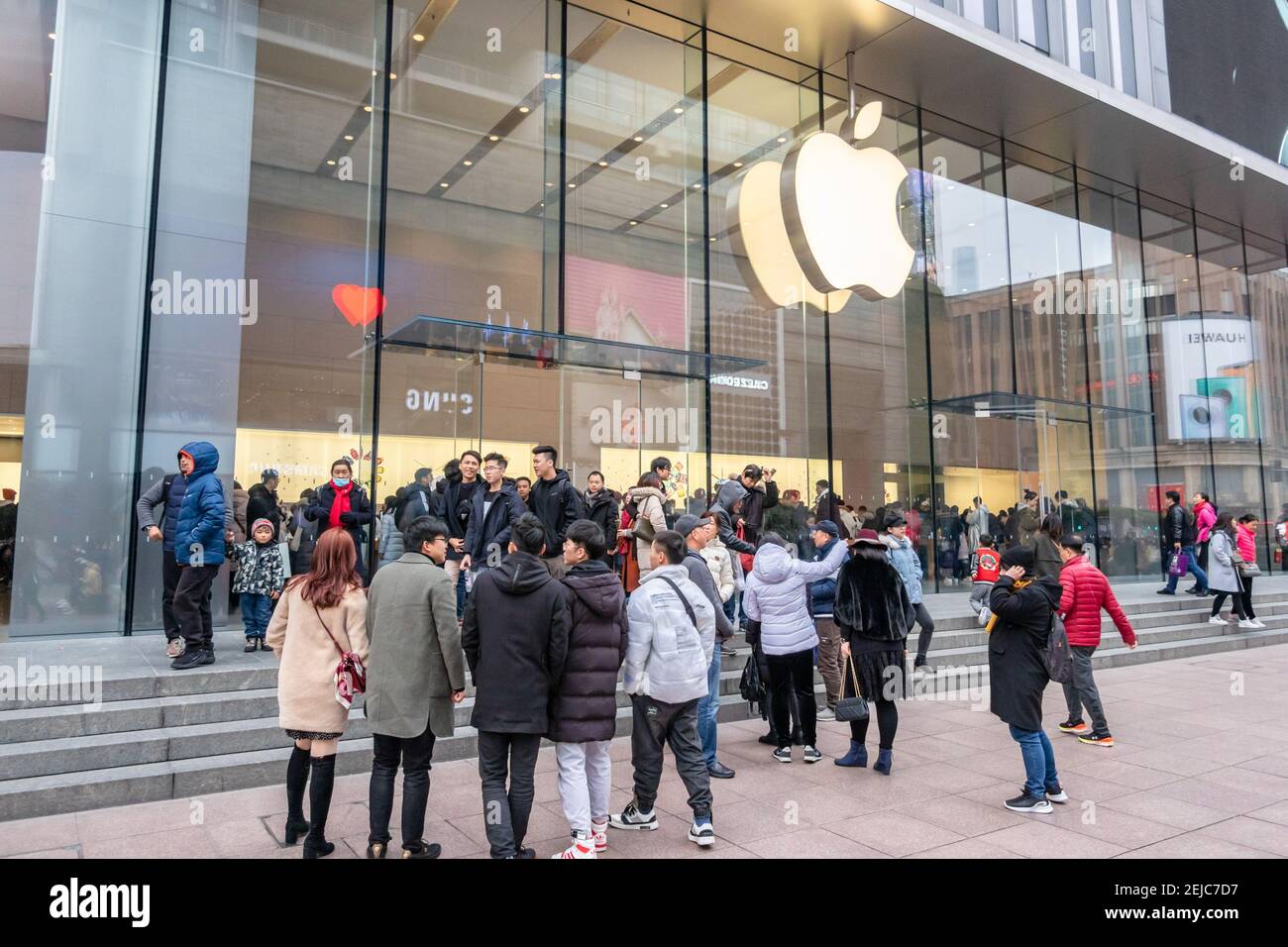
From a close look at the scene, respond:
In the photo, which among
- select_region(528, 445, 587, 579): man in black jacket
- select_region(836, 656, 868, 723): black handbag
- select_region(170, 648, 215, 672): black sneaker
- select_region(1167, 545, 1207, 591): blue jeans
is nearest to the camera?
select_region(836, 656, 868, 723): black handbag

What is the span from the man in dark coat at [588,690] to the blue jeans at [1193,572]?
13712mm

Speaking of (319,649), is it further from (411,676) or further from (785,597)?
(785,597)

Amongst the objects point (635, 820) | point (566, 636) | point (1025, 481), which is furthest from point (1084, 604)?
point (1025, 481)

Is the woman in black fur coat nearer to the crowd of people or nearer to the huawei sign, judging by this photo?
the crowd of people

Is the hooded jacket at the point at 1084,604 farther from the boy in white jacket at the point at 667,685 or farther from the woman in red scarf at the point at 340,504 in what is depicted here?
the woman in red scarf at the point at 340,504

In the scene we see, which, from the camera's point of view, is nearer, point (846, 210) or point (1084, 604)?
point (1084, 604)

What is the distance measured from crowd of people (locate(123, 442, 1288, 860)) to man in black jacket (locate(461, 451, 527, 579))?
0.06 ft

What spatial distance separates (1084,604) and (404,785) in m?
5.63

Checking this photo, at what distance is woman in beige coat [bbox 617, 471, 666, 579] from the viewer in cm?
774

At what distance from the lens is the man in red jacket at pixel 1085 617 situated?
267 inches

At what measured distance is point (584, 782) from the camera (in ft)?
13.7

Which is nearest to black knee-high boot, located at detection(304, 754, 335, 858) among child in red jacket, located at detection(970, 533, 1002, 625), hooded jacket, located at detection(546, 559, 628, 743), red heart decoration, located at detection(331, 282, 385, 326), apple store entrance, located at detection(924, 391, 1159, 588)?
hooded jacket, located at detection(546, 559, 628, 743)
